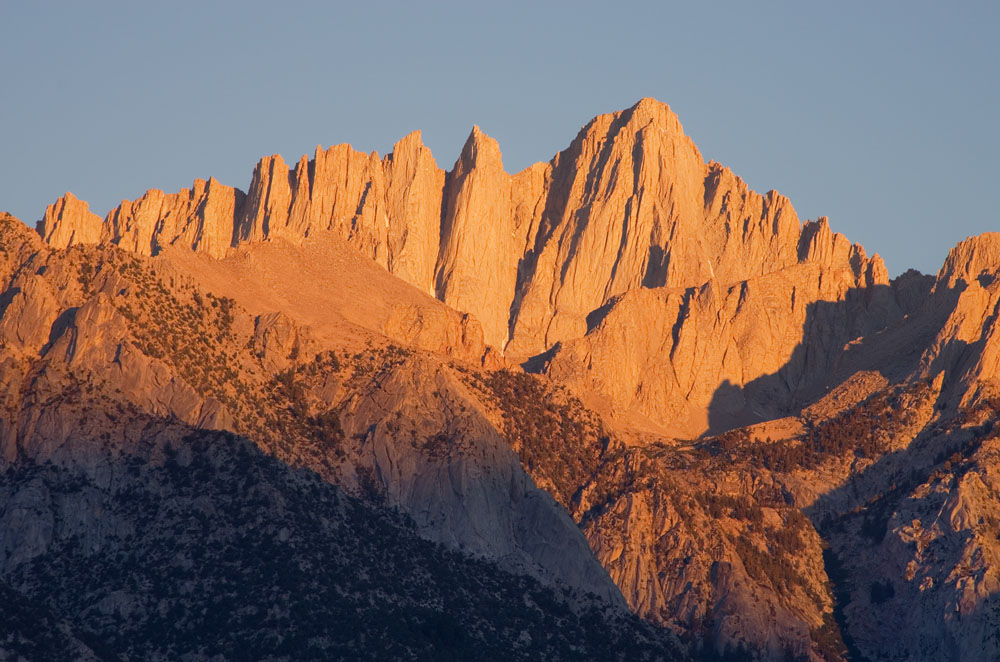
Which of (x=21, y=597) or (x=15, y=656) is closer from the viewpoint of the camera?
(x=15, y=656)

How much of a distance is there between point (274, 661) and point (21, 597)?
17885 mm

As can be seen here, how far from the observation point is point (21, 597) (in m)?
194

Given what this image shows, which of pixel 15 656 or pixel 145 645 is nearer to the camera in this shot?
pixel 15 656

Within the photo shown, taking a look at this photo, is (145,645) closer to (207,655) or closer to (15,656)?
(207,655)

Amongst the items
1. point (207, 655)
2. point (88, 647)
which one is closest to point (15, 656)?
point (88, 647)

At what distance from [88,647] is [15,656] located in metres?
9.90

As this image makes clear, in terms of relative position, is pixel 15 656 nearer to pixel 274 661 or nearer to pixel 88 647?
pixel 88 647

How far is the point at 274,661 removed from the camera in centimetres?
19975

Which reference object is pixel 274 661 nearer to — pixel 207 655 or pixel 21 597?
pixel 207 655

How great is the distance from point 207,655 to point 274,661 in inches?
180

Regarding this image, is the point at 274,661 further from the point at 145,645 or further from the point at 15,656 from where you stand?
the point at 15,656

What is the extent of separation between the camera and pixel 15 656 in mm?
179250

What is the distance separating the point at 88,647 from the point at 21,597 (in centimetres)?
814

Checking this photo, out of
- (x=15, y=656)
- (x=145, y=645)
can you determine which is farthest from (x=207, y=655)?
(x=15, y=656)
